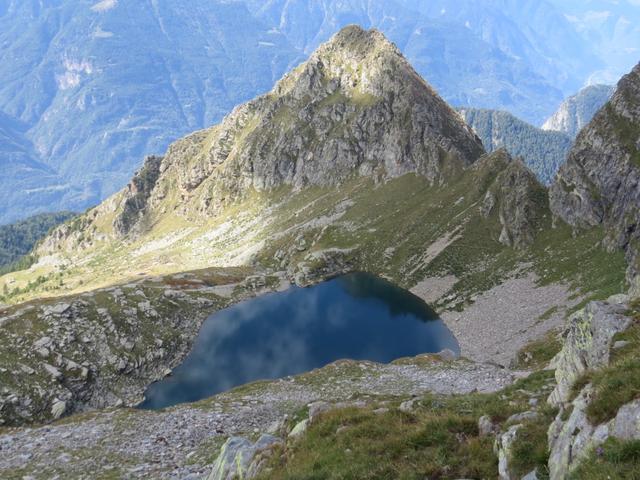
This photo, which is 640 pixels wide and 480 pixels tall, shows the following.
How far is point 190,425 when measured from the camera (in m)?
43.9

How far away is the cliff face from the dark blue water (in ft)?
129

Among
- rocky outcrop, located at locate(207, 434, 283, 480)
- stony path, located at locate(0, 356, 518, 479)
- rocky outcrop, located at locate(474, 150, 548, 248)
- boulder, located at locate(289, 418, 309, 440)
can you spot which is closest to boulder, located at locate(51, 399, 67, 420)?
stony path, located at locate(0, 356, 518, 479)

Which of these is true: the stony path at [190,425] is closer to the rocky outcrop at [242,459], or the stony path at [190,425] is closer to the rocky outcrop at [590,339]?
the rocky outcrop at [242,459]

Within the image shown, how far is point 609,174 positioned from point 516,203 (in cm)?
2278

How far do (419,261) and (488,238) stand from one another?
18.3m

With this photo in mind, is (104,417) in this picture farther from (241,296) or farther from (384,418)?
(241,296)

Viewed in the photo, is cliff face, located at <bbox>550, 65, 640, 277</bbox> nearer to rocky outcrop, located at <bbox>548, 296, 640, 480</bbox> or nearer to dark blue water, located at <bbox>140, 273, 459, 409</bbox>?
dark blue water, located at <bbox>140, 273, 459, 409</bbox>

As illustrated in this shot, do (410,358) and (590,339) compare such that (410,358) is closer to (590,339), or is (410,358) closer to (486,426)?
(590,339)

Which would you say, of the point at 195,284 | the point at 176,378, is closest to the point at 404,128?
the point at 195,284

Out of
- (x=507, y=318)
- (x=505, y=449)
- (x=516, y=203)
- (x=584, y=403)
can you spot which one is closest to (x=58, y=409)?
(x=505, y=449)

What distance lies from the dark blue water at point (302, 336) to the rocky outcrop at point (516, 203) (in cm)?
2818

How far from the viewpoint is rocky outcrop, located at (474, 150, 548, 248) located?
117 m

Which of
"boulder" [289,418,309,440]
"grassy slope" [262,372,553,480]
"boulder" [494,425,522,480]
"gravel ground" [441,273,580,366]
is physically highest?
"boulder" [494,425,522,480]

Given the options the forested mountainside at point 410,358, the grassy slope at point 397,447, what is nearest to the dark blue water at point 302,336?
the forested mountainside at point 410,358
